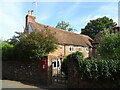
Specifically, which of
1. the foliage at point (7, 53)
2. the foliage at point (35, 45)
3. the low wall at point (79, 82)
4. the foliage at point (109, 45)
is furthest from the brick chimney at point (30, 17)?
the low wall at point (79, 82)

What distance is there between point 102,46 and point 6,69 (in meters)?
11.1

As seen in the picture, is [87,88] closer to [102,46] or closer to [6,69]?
[102,46]

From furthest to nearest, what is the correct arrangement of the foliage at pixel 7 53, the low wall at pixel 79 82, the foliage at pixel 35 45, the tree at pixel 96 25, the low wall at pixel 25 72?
the tree at pixel 96 25
the foliage at pixel 7 53
the foliage at pixel 35 45
the low wall at pixel 25 72
the low wall at pixel 79 82

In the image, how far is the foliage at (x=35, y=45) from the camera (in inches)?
484

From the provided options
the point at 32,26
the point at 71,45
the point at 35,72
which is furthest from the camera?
the point at 71,45

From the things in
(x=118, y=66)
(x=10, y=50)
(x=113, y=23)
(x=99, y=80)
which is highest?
(x=113, y=23)

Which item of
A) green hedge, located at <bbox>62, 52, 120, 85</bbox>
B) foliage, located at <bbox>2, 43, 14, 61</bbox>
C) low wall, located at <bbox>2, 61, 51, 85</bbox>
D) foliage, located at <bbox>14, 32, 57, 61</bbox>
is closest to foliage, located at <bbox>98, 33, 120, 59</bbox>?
green hedge, located at <bbox>62, 52, 120, 85</bbox>

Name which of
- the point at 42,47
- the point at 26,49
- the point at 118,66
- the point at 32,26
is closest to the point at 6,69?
the point at 26,49

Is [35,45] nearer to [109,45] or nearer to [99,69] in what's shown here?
[99,69]

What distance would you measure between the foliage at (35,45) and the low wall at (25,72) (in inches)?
31.0

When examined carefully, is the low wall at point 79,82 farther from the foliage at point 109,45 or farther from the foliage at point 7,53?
the foliage at point 7,53

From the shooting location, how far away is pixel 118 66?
8.37m

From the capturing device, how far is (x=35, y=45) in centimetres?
1221

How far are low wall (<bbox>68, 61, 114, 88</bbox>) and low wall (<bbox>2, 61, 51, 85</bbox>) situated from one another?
2.35m
